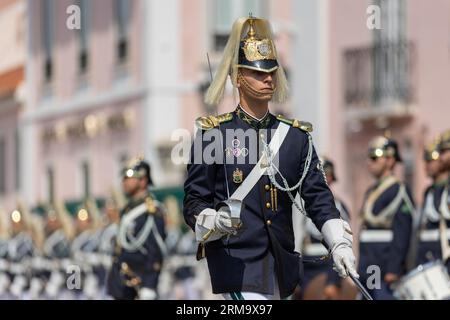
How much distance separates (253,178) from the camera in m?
8.97

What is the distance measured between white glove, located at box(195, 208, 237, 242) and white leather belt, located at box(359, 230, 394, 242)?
6326 millimetres

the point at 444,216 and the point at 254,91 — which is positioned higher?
the point at 254,91

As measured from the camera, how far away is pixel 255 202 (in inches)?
355

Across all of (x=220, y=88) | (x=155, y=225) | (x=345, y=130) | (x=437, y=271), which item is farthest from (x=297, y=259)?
(x=345, y=130)

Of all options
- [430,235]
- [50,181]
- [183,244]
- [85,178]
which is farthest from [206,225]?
[50,181]

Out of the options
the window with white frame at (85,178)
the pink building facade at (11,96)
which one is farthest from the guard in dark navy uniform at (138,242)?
the pink building facade at (11,96)

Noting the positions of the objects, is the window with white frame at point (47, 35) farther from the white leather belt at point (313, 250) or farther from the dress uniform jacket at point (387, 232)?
the dress uniform jacket at point (387, 232)

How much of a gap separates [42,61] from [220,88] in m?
35.2

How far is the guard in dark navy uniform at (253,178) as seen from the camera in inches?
350

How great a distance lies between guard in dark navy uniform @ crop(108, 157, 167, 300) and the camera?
577 inches

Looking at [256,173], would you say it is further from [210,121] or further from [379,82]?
[379,82]

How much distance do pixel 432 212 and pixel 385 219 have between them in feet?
1.43

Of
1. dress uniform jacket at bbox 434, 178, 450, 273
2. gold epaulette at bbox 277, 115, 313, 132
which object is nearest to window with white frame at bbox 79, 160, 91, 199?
dress uniform jacket at bbox 434, 178, 450, 273

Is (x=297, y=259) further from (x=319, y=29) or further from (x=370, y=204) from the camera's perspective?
(x=319, y=29)
